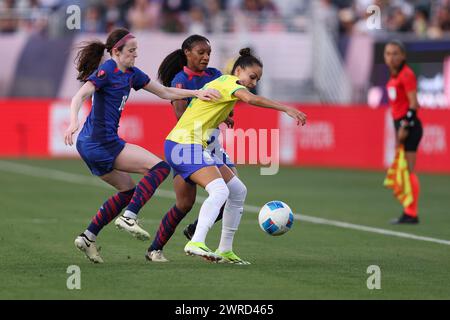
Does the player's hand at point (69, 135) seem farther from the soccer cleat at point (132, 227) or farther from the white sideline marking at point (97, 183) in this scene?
the white sideline marking at point (97, 183)

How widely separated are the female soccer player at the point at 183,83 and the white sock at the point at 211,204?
41 centimetres

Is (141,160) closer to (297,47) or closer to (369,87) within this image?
(369,87)

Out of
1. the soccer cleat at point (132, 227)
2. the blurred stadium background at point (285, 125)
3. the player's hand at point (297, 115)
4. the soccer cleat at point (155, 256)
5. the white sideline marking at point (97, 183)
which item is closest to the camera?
the player's hand at point (297, 115)

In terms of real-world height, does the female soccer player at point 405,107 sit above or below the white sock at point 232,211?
above

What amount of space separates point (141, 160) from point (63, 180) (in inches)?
492

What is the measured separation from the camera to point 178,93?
11031 mm

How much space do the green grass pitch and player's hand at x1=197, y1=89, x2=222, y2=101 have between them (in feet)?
5.20

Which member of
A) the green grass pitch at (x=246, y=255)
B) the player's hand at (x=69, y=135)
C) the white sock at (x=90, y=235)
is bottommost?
the green grass pitch at (x=246, y=255)

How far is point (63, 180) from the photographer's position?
2330cm

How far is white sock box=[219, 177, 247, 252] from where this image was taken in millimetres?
11055

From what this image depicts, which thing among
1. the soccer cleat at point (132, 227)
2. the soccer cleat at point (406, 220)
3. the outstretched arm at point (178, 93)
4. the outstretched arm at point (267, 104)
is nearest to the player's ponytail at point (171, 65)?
the outstretched arm at point (178, 93)

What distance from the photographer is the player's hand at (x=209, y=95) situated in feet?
34.4
